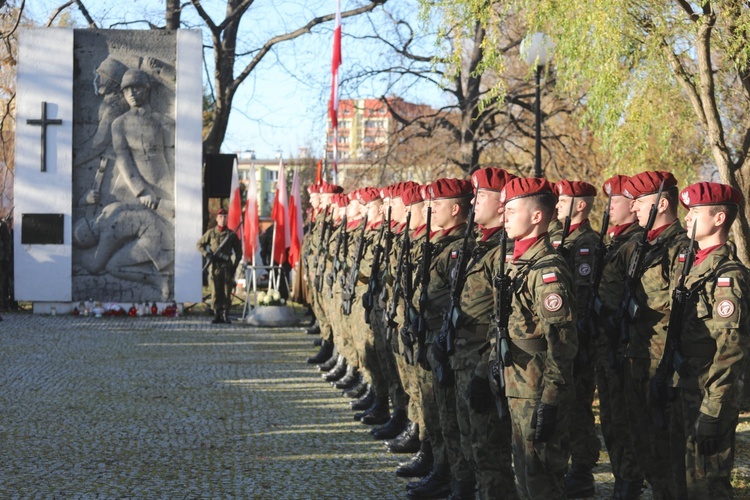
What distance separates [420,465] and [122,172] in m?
13.2

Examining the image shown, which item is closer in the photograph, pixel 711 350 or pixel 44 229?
pixel 711 350

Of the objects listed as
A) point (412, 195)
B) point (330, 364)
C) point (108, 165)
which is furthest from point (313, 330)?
point (412, 195)

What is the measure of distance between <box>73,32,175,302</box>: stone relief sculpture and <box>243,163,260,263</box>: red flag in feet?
4.74

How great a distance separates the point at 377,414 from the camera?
9062 mm

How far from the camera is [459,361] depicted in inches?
223

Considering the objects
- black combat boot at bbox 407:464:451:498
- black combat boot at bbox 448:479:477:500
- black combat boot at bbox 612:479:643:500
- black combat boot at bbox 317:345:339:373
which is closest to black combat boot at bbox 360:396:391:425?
black combat boot at bbox 407:464:451:498

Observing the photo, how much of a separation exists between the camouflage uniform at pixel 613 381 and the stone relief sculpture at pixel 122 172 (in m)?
13.9

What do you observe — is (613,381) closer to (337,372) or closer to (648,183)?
(648,183)

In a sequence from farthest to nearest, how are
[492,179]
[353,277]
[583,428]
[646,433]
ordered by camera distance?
[353,277] < [583,428] < [646,433] < [492,179]

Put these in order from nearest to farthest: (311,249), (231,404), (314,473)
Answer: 1. (314,473)
2. (231,404)
3. (311,249)

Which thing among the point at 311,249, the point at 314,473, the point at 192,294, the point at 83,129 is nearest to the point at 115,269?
the point at 192,294

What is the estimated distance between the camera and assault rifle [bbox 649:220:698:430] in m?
5.08

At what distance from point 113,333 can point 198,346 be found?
232 centimetres

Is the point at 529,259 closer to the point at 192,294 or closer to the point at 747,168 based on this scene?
the point at 747,168
